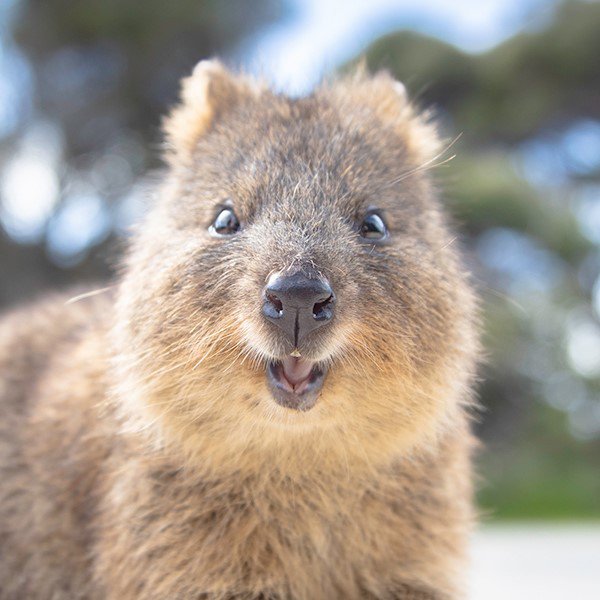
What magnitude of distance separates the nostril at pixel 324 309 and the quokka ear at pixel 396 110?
6.01 ft

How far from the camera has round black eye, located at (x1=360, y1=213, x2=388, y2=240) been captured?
3885 millimetres

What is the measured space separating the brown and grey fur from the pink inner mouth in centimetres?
9

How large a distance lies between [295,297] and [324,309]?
0.47 ft

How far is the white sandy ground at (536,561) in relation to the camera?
7695 millimetres

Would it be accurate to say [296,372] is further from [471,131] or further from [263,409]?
[471,131]

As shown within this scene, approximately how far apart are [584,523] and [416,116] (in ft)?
34.6

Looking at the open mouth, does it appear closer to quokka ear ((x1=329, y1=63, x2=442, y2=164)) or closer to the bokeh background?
quokka ear ((x1=329, y1=63, x2=442, y2=164))

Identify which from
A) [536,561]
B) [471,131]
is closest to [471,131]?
[471,131]

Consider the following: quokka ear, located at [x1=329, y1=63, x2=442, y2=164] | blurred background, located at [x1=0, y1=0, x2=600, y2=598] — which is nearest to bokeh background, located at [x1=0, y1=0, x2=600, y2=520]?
blurred background, located at [x1=0, y1=0, x2=600, y2=598]

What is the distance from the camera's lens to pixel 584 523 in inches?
542

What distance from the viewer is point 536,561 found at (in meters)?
9.46

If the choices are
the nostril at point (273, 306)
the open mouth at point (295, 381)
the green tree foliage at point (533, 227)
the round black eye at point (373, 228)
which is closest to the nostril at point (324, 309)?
the nostril at point (273, 306)

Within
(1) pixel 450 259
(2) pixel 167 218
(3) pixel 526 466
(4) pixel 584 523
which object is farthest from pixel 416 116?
(3) pixel 526 466

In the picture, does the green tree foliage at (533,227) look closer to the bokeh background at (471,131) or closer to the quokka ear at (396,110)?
the bokeh background at (471,131)
